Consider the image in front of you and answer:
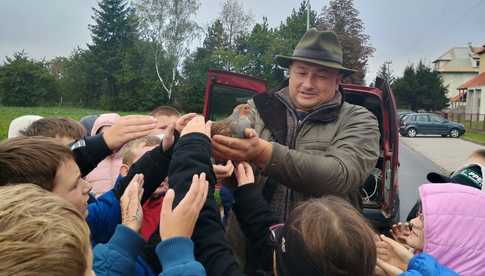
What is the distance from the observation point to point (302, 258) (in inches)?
56.3

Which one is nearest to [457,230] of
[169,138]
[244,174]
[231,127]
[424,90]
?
[244,174]

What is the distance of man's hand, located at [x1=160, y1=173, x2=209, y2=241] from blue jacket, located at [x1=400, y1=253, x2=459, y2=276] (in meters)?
0.87

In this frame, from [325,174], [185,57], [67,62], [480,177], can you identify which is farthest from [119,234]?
[67,62]

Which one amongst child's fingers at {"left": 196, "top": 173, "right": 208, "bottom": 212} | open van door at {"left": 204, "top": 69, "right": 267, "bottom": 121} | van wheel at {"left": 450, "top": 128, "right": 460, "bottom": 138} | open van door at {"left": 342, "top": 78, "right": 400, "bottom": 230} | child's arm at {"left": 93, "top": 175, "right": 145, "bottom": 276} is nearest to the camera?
child's fingers at {"left": 196, "top": 173, "right": 208, "bottom": 212}

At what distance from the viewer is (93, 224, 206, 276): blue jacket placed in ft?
4.41

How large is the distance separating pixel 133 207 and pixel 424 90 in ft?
209

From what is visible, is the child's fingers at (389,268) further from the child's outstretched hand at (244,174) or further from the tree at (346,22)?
the tree at (346,22)

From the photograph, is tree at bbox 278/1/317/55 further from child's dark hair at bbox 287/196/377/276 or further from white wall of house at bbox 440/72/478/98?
child's dark hair at bbox 287/196/377/276

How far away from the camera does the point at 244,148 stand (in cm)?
193

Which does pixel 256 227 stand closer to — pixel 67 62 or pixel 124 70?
pixel 124 70

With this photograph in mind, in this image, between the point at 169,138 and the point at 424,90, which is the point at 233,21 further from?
the point at 169,138

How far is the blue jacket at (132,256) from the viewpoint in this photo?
1.34m

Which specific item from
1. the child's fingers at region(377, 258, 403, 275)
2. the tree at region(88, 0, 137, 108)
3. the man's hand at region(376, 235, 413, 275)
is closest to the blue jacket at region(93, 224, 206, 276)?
the child's fingers at region(377, 258, 403, 275)

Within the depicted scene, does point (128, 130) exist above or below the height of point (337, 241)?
above
